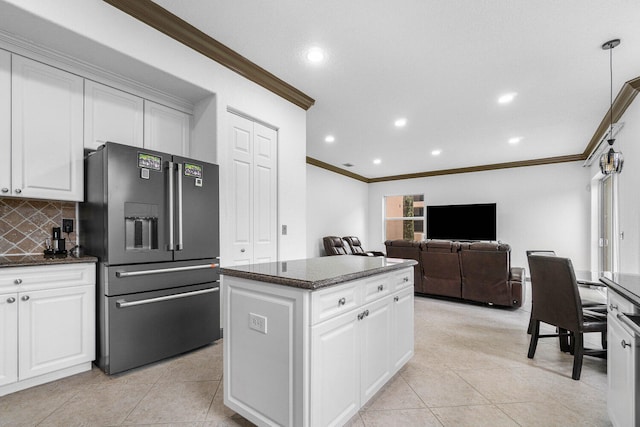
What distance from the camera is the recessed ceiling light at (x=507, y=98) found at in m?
3.64

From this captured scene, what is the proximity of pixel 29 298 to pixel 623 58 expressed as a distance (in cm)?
530

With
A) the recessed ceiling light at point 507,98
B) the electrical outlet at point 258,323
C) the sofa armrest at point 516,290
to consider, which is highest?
the recessed ceiling light at point 507,98

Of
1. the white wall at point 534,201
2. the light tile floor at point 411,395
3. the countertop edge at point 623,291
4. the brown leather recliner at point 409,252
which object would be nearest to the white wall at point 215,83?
the light tile floor at point 411,395

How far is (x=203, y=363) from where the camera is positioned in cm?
247

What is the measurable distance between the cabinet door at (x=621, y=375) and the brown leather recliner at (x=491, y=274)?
2.59 m

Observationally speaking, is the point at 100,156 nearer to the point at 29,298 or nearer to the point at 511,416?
the point at 29,298

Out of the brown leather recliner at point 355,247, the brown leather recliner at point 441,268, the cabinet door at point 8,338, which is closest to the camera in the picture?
the cabinet door at point 8,338

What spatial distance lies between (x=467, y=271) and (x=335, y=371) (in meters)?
3.55

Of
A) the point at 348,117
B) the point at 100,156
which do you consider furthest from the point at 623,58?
the point at 100,156

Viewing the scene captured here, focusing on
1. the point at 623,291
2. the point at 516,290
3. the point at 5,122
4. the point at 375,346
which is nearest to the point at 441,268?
the point at 516,290

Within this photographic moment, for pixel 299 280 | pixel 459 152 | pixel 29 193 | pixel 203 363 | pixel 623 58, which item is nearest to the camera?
pixel 299 280

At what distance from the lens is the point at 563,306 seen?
238 centimetres

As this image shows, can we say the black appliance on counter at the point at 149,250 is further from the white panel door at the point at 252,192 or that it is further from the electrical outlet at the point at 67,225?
the white panel door at the point at 252,192

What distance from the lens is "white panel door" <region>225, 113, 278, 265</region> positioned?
3078mm
